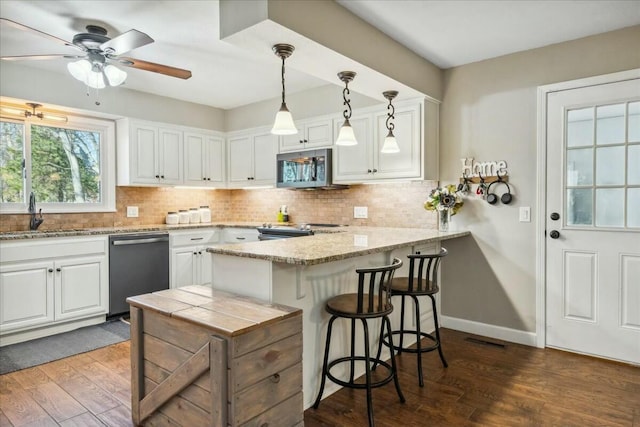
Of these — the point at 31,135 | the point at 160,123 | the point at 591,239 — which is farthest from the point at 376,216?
the point at 31,135

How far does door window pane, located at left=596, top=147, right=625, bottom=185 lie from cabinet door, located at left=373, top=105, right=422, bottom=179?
53.1 inches

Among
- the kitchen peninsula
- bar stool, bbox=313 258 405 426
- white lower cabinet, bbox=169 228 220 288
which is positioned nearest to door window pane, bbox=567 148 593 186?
the kitchen peninsula

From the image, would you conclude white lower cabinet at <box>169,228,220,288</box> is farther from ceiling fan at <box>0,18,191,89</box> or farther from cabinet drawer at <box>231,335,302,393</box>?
cabinet drawer at <box>231,335,302,393</box>

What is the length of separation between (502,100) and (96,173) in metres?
4.29

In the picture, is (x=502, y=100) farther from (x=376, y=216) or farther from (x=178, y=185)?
(x=178, y=185)

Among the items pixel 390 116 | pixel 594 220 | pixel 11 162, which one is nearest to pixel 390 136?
pixel 390 116

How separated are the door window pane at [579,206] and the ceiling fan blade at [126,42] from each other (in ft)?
10.8

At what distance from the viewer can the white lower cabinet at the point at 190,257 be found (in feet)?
14.5

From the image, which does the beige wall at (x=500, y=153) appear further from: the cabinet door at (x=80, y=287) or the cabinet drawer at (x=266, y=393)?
the cabinet door at (x=80, y=287)

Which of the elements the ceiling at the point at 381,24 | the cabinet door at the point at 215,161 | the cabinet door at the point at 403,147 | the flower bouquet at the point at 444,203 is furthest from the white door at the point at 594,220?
the cabinet door at the point at 215,161

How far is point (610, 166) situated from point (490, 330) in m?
1.63

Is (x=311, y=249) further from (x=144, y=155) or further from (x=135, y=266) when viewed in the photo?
(x=144, y=155)

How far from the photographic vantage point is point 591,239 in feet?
9.80

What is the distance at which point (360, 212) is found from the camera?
4266 mm
